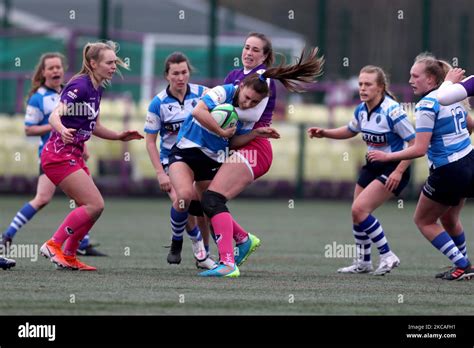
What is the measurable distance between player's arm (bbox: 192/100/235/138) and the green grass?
42.7 inches

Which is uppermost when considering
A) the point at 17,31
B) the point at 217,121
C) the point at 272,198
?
the point at 17,31

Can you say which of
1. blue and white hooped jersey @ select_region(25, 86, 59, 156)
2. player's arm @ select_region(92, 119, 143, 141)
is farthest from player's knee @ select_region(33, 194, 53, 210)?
player's arm @ select_region(92, 119, 143, 141)

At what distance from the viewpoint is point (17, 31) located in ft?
75.4

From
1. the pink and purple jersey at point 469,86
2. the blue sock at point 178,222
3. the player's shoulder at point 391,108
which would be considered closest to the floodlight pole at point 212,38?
the player's shoulder at point 391,108

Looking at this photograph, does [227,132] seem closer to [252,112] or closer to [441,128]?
[252,112]

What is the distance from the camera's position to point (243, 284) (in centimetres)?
772

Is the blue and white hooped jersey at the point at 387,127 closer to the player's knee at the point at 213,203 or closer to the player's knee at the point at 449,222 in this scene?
the player's knee at the point at 449,222

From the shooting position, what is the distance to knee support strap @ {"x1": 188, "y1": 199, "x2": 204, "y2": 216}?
8.80m

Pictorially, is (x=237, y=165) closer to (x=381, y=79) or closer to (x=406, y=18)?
(x=381, y=79)

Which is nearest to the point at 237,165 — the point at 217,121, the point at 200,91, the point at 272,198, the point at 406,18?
the point at 217,121

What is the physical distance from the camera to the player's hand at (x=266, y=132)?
8.09 meters

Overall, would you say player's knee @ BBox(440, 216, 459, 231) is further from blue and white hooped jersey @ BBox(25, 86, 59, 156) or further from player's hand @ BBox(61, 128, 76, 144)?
blue and white hooped jersey @ BBox(25, 86, 59, 156)

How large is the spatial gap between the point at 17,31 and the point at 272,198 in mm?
7031

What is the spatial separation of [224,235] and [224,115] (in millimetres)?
891
